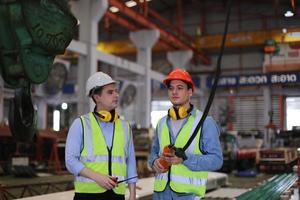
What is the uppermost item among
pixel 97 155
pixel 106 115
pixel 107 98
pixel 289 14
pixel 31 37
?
pixel 289 14

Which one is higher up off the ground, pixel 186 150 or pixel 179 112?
pixel 179 112

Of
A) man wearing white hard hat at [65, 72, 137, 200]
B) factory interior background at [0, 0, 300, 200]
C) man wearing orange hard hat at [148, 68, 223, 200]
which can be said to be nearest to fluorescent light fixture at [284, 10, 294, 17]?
factory interior background at [0, 0, 300, 200]

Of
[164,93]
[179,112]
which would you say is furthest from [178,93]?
[164,93]

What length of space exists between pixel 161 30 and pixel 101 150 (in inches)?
590

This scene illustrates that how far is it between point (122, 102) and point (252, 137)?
17.2 ft

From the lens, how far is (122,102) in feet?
55.0

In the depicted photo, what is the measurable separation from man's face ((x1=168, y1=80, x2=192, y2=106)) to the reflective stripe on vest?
42 centimetres

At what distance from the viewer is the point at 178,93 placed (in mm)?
2730

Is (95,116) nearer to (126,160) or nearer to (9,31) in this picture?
(126,160)

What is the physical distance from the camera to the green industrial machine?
223 cm

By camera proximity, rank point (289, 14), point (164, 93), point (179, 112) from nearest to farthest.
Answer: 1. point (179, 112)
2. point (289, 14)
3. point (164, 93)

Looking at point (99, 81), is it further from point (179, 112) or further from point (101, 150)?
point (179, 112)

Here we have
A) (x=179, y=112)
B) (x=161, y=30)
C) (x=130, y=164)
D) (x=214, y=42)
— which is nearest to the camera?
(x=179, y=112)

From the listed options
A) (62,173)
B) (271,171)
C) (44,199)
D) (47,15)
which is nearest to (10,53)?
(47,15)
